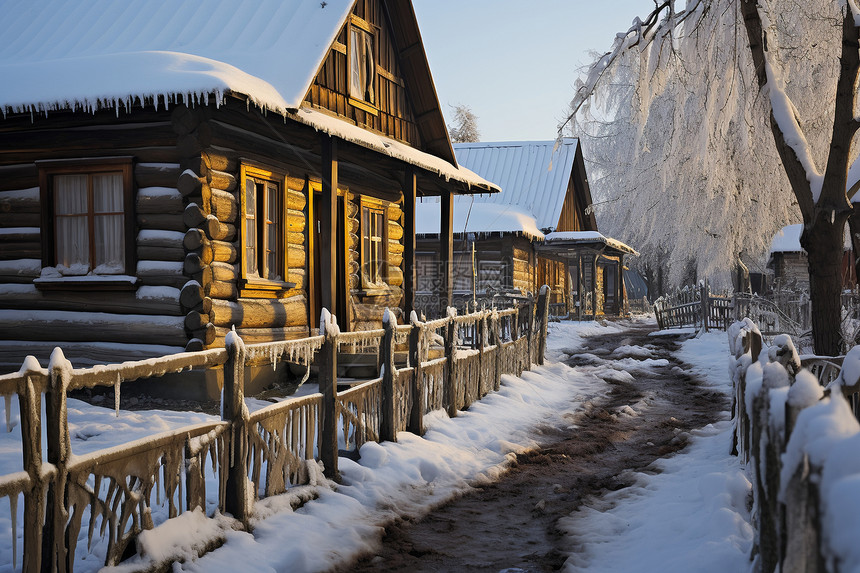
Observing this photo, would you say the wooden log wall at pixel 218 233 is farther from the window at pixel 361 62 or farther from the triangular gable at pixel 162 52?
the window at pixel 361 62

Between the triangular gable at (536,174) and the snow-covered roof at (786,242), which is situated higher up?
the triangular gable at (536,174)

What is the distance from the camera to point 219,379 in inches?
368

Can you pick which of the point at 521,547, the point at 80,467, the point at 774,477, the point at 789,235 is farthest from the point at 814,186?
the point at 789,235

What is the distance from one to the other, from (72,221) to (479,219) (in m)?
17.4

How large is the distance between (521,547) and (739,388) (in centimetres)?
269

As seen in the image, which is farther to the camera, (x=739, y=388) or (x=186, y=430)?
(x=739, y=388)

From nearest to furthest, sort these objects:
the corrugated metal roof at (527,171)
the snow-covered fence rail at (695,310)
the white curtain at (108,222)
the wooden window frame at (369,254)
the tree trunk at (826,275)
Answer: the tree trunk at (826,275) < the white curtain at (108,222) < the wooden window frame at (369,254) < the snow-covered fence rail at (695,310) < the corrugated metal roof at (527,171)

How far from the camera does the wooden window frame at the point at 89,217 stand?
9.65m

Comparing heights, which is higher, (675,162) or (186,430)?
(675,162)

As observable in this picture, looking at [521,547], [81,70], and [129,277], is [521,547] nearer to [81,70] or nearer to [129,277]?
[129,277]

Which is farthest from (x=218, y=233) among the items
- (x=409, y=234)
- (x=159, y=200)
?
(x=409, y=234)

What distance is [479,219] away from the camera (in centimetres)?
2612

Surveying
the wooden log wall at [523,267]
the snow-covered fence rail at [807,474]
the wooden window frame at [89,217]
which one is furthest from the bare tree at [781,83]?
the wooden log wall at [523,267]

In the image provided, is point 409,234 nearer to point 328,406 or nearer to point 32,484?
point 328,406
